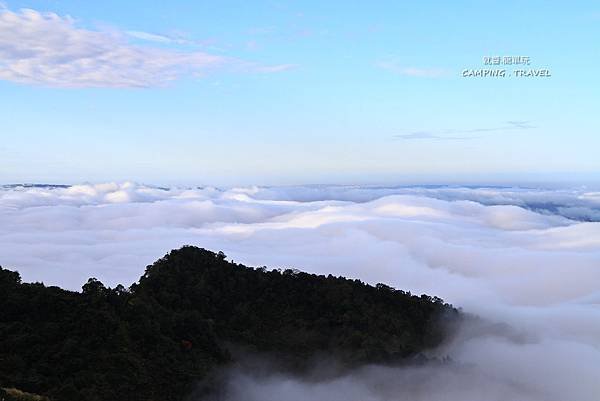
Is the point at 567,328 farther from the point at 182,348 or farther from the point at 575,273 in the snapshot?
the point at 182,348

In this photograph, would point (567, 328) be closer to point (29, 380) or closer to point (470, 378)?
point (470, 378)

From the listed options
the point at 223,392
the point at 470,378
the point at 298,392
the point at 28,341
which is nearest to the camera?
the point at 28,341

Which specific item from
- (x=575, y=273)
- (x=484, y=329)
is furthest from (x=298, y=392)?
(x=575, y=273)

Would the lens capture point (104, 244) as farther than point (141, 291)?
Yes

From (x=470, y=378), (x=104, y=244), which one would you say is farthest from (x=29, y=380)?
(x=104, y=244)

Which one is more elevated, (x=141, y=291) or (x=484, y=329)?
(x=141, y=291)

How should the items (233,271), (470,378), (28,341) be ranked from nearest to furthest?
(28,341), (470,378), (233,271)
